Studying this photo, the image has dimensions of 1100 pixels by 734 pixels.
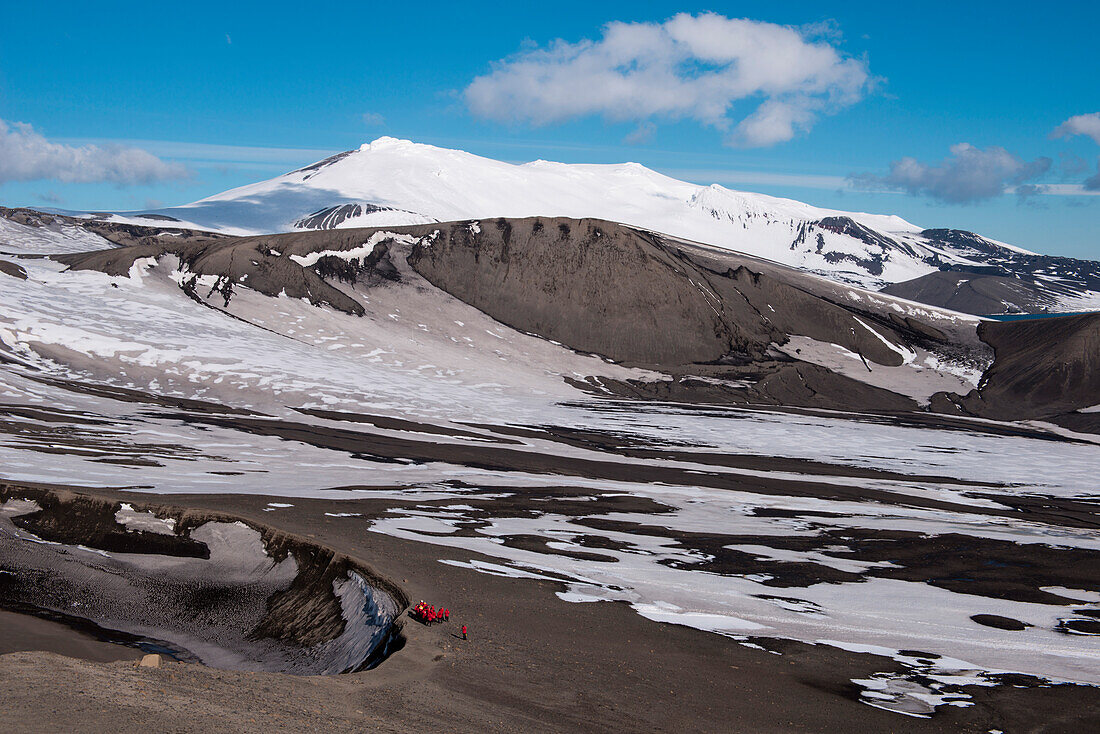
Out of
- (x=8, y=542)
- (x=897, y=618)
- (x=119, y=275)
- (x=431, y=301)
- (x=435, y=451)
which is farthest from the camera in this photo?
(x=431, y=301)

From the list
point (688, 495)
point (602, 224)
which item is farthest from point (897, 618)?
point (602, 224)

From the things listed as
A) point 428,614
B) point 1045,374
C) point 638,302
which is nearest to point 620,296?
point 638,302

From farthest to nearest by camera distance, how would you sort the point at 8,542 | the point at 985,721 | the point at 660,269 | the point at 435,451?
the point at 660,269 < the point at 435,451 < the point at 8,542 < the point at 985,721

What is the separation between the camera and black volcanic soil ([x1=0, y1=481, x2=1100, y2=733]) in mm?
10422

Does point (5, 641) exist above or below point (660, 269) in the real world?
below

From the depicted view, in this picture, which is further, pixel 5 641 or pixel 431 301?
pixel 431 301

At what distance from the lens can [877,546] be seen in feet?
91.9

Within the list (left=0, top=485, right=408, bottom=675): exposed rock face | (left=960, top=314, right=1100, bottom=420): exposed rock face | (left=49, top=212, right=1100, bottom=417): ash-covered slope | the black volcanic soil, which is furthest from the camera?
(left=49, top=212, right=1100, bottom=417): ash-covered slope

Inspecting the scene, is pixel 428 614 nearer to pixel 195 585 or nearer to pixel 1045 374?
pixel 195 585

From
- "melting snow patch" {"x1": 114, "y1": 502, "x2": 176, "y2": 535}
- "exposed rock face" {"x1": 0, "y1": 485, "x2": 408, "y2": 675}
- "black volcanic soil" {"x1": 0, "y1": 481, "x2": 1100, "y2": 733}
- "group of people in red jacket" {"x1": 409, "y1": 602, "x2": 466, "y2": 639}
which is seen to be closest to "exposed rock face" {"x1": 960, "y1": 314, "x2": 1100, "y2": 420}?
"black volcanic soil" {"x1": 0, "y1": 481, "x2": 1100, "y2": 733}

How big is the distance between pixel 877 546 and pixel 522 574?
46.1 ft

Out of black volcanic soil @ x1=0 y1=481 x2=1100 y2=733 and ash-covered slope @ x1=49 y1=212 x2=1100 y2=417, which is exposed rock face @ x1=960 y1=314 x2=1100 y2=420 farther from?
black volcanic soil @ x1=0 y1=481 x2=1100 y2=733

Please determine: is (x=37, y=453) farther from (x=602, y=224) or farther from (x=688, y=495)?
(x=602, y=224)

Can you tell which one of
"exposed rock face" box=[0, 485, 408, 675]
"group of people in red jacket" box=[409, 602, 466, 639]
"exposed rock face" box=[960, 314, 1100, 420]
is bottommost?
"exposed rock face" box=[0, 485, 408, 675]
